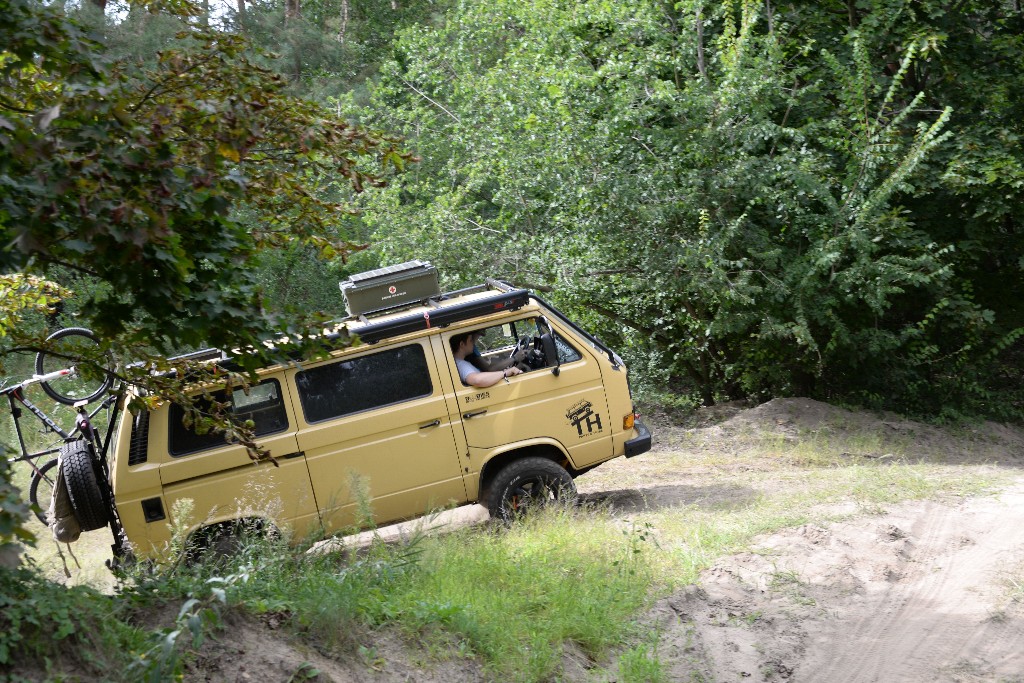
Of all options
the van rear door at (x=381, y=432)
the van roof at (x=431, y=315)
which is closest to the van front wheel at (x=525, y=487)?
the van rear door at (x=381, y=432)

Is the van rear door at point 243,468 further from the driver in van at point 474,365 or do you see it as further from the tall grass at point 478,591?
the driver in van at point 474,365

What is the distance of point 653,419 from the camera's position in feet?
48.8

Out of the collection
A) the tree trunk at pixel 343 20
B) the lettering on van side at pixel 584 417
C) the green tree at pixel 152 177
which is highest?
the tree trunk at pixel 343 20

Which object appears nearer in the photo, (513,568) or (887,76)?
(513,568)

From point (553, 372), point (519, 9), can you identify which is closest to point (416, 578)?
point (553, 372)

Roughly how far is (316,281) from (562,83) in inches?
Result: 366

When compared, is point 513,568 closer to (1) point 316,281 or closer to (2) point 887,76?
(2) point 887,76

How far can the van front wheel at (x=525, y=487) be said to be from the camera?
845cm

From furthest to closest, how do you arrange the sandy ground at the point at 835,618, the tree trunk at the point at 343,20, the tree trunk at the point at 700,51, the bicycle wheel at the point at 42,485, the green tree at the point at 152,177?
1. the tree trunk at the point at 343,20
2. the tree trunk at the point at 700,51
3. the bicycle wheel at the point at 42,485
4. the sandy ground at the point at 835,618
5. the green tree at the point at 152,177

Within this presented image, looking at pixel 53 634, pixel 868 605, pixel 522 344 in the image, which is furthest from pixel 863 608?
pixel 53 634

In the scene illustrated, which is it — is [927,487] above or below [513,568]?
below

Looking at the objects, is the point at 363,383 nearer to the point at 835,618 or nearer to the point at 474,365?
the point at 474,365

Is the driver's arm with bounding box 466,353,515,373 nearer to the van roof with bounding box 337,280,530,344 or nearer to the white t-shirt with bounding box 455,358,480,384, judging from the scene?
the white t-shirt with bounding box 455,358,480,384

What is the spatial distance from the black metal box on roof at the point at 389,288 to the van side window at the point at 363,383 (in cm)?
52
